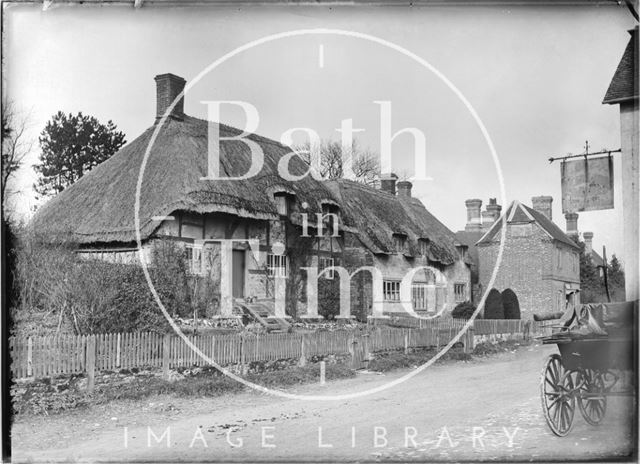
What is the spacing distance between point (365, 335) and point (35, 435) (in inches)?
325

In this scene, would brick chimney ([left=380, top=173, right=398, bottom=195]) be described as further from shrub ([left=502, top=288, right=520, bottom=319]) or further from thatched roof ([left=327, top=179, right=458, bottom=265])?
shrub ([left=502, top=288, right=520, bottom=319])

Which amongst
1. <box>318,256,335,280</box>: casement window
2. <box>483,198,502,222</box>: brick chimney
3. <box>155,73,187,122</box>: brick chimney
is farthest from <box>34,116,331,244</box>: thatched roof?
<box>483,198,502,222</box>: brick chimney

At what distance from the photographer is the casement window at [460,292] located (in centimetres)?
2729

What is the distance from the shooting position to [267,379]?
11.5 meters

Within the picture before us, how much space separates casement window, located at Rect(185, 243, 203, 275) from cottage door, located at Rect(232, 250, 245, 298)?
140 centimetres

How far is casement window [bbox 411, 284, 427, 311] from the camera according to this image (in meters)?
24.2

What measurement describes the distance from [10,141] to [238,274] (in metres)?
9.74

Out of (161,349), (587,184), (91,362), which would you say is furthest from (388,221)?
(91,362)

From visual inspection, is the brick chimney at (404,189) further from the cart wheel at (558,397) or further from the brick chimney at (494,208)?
the cart wheel at (558,397)

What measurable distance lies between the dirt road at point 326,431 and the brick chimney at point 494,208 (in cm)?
2208

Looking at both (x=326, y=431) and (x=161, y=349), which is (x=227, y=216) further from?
(x=326, y=431)

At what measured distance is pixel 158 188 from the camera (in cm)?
1377

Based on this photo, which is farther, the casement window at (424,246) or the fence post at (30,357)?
the casement window at (424,246)

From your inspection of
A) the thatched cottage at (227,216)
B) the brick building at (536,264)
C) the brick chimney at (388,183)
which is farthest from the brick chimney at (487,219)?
the thatched cottage at (227,216)
